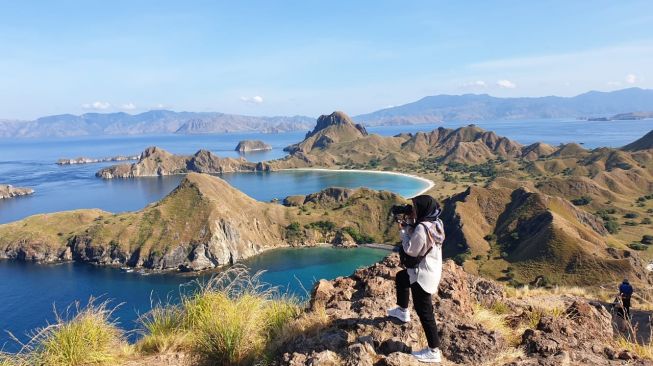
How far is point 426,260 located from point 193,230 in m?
91.6

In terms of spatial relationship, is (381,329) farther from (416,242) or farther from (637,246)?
(637,246)

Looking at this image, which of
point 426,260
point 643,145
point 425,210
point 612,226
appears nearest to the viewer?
point 426,260

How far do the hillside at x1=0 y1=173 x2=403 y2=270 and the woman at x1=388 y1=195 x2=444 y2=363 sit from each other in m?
86.2

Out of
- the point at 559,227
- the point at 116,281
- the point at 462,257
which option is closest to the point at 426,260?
the point at 462,257

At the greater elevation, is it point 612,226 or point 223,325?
point 223,325

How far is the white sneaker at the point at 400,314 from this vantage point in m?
6.41

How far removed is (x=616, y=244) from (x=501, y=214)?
20419 millimetres

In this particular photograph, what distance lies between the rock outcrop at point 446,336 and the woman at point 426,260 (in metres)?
0.40

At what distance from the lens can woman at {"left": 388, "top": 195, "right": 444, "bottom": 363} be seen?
19.1 ft

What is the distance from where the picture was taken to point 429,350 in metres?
5.78

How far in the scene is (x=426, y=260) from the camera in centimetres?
600

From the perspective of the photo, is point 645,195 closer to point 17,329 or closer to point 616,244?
point 616,244

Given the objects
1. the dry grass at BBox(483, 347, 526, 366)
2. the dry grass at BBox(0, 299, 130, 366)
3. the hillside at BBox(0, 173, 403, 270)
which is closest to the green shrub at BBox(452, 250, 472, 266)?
the hillside at BBox(0, 173, 403, 270)

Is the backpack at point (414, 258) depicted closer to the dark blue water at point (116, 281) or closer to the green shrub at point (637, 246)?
the dark blue water at point (116, 281)
